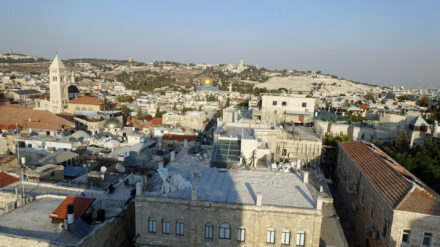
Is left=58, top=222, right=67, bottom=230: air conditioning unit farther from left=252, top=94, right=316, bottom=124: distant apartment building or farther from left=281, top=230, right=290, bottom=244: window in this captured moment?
left=252, top=94, right=316, bottom=124: distant apartment building

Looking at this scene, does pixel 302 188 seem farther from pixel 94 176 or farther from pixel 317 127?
pixel 317 127

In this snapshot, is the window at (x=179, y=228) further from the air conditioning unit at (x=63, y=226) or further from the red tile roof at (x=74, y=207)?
the air conditioning unit at (x=63, y=226)

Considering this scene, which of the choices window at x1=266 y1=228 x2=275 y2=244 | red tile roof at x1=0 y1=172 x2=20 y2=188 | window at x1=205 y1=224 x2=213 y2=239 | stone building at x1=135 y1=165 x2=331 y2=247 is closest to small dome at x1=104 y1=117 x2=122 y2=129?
red tile roof at x1=0 y1=172 x2=20 y2=188

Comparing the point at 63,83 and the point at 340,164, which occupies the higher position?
the point at 63,83

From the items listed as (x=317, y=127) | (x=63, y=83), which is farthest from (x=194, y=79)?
(x=317, y=127)

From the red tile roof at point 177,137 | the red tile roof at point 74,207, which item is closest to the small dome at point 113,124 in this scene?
the red tile roof at point 177,137

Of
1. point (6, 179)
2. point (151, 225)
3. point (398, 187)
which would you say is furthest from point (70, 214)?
point (398, 187)
